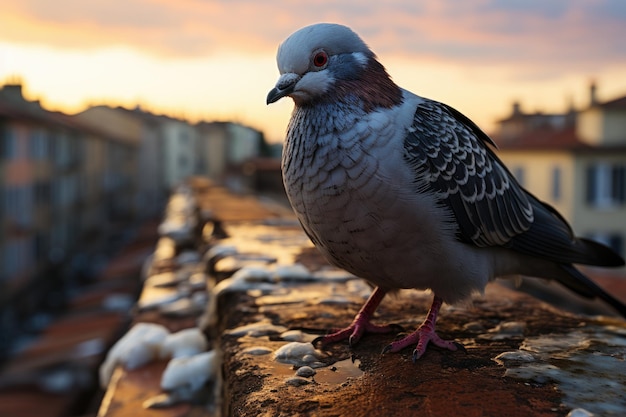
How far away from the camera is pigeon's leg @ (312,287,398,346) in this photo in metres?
2.45

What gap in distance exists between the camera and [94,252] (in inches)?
1663

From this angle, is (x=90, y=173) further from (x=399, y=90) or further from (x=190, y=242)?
(x=399, y=90)

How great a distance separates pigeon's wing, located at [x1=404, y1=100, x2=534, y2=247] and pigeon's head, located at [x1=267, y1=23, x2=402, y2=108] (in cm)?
18

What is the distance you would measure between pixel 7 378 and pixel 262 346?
12.5 meters

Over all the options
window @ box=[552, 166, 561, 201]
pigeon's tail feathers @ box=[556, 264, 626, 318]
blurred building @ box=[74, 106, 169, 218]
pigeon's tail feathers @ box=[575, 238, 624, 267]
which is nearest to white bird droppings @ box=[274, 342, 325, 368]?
pigeon's tail feathers @ box=[556, 264, 626, 318]

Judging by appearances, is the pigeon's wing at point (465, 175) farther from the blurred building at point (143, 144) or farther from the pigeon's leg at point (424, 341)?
the blurred building at point (143, 144)

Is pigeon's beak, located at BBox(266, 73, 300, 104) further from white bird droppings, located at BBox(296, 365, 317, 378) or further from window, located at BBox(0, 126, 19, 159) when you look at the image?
window, located at BBox(0, 126, 19, 159)

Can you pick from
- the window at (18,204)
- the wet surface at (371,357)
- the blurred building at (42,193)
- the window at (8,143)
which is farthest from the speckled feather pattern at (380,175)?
the window at (18,204)

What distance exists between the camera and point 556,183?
25.6 metres

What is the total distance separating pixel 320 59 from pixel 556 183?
2495 cm

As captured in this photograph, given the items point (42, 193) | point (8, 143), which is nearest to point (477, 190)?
point (8, 143)

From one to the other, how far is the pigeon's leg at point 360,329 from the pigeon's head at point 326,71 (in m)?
0.76

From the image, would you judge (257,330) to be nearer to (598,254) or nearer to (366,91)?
(366,91)

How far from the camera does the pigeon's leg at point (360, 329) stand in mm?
2445
